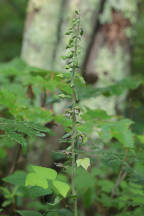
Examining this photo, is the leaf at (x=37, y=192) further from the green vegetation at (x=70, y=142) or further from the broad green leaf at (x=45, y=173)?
the broad green leaf at (x=45, y=173)

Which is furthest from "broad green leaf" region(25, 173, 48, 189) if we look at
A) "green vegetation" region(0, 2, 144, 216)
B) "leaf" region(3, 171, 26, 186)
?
"leaf" region(3, 171, 26, 186)

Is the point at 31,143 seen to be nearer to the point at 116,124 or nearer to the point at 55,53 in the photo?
the point at 55,53

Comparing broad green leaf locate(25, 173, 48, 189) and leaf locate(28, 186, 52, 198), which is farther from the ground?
broad green leaf locate(25, 173, 48, 189)

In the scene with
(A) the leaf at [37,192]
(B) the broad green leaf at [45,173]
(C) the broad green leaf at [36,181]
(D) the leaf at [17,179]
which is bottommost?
(A) the leaf at [37,192]

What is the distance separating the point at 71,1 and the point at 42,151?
83.3 inches

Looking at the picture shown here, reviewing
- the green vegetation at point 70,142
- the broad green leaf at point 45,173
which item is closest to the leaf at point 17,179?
the green vegetation at point 70,142

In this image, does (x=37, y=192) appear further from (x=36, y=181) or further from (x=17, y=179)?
(x=17, y=179)

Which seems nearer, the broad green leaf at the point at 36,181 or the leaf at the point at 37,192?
the broad green leaf at the point at 36,181

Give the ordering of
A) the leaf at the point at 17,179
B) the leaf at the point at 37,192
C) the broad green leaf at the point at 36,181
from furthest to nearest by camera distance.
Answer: the leaf at the point at 17,179 < the leaf at the point at 37,192 < the broad green leaf at the point at 36,181

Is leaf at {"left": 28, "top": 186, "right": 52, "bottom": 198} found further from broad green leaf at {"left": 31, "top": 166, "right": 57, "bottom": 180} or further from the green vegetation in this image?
broad green leaf at {"left": 31, "top": 166, "right": 57, "bottom": 180}

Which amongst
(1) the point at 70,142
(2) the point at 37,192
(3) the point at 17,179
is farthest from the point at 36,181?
(3) the point at 17,179

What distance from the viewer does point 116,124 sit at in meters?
1.63

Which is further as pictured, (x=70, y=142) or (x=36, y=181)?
(x=70, y=142)

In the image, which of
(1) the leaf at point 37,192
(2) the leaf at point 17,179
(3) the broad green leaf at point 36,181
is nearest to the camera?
(3) the broad green leaf at point 36,181
